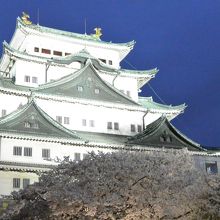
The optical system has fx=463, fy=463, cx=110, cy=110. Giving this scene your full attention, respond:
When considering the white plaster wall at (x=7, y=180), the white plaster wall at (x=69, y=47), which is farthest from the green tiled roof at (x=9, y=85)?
the white plaster wall at (x=7, y=180)

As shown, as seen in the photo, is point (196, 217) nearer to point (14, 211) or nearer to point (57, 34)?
point (14, 211)

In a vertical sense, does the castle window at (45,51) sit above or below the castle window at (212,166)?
above

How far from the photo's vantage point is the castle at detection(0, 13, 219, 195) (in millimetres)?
35781

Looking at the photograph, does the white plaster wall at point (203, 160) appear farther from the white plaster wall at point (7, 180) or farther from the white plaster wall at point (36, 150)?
the white plaster wall at point (7, 180)

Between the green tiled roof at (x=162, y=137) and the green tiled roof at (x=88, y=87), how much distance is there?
331 centimetres

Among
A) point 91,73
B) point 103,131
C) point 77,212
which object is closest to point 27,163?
point 103,131

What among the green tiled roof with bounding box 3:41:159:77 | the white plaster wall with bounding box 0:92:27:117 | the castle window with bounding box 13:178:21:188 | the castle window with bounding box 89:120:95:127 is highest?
the green tiled roof with bounding box 3:41:159:77

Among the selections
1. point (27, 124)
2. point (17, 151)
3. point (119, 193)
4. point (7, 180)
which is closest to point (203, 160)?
point (27, 124)

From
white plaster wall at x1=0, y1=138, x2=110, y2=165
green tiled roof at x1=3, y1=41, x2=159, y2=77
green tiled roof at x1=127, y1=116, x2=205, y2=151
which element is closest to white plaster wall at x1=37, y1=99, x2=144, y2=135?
green tiled roof at x1=127, y1=116, x2=205, y2=151

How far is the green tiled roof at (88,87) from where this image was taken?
40.5 metres

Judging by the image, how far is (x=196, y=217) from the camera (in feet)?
77.4

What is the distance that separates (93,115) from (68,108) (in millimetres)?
2381

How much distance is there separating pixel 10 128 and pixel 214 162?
18.5m

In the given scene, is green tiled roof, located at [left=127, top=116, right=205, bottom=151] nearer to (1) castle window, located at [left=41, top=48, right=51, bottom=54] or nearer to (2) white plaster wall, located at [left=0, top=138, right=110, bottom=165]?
(2) white plaster wall, located at [left=0, top=138, right=110, bottom=165]
